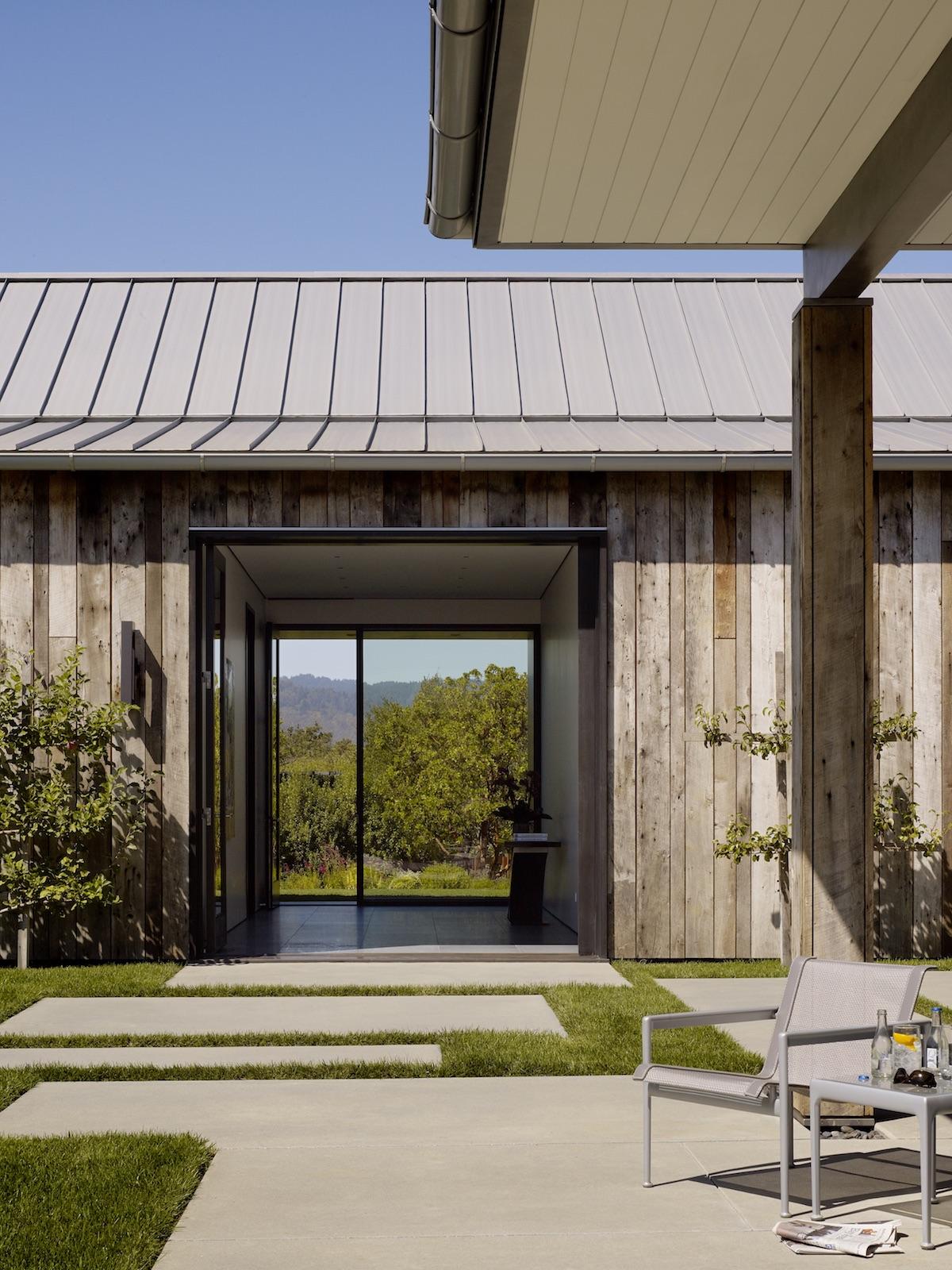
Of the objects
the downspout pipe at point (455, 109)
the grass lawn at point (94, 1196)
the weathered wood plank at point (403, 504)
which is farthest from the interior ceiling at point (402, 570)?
the grass lawn at point (94, 1196)

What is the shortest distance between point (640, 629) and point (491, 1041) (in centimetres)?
318

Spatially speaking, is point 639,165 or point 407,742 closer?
point 639,165

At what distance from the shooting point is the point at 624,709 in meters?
8.30

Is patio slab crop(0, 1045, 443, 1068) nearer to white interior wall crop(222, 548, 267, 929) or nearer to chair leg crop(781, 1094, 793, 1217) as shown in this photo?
chair leg crop(781, 1094, 793, 1217)

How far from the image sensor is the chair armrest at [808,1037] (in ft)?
12.2

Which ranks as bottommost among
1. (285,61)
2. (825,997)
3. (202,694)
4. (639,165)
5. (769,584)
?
(825,997)

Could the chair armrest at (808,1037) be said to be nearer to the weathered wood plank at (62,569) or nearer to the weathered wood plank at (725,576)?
the weathered wood plank at (725,576)

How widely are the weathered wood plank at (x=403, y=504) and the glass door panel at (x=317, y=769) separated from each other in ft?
16.6

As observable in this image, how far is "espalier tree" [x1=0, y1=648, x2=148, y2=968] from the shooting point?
7.64 meters

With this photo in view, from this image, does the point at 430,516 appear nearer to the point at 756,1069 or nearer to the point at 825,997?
the point at 756,1069

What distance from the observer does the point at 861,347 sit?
4805mm

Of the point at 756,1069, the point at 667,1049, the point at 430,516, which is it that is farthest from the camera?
the point at 430,516

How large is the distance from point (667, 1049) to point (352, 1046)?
4.60 ft

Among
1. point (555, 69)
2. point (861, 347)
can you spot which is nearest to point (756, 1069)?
point (861, 347)
